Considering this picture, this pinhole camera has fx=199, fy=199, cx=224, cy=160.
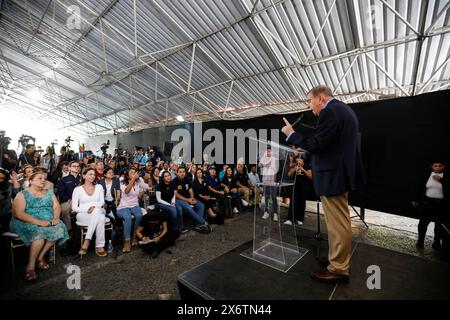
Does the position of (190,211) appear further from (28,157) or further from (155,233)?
(28,157)

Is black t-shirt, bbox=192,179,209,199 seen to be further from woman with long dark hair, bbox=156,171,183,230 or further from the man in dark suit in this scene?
the man in dark suit

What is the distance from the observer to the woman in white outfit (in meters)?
2.91

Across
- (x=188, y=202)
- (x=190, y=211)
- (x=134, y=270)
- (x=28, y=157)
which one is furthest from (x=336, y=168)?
(x=28, y=157)

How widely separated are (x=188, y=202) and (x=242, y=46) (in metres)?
4.42

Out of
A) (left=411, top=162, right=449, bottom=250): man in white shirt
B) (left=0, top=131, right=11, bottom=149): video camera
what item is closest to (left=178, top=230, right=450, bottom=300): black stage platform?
(left=411, top=162, right=449, bottom=250): man in white shirt

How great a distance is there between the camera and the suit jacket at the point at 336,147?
5.26ft

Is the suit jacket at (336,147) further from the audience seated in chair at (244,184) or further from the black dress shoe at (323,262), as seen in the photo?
the audience seated in chair at (244,184)

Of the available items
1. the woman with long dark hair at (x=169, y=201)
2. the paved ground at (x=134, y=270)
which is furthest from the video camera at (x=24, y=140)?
the woman with long dark hair at (x=169, y=201)

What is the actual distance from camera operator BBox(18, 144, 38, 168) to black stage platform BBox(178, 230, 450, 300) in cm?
525

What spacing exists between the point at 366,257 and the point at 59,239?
12.5 feet

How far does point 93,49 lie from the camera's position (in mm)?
7512

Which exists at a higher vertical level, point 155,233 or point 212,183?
point 212,183

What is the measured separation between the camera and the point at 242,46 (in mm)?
5496
